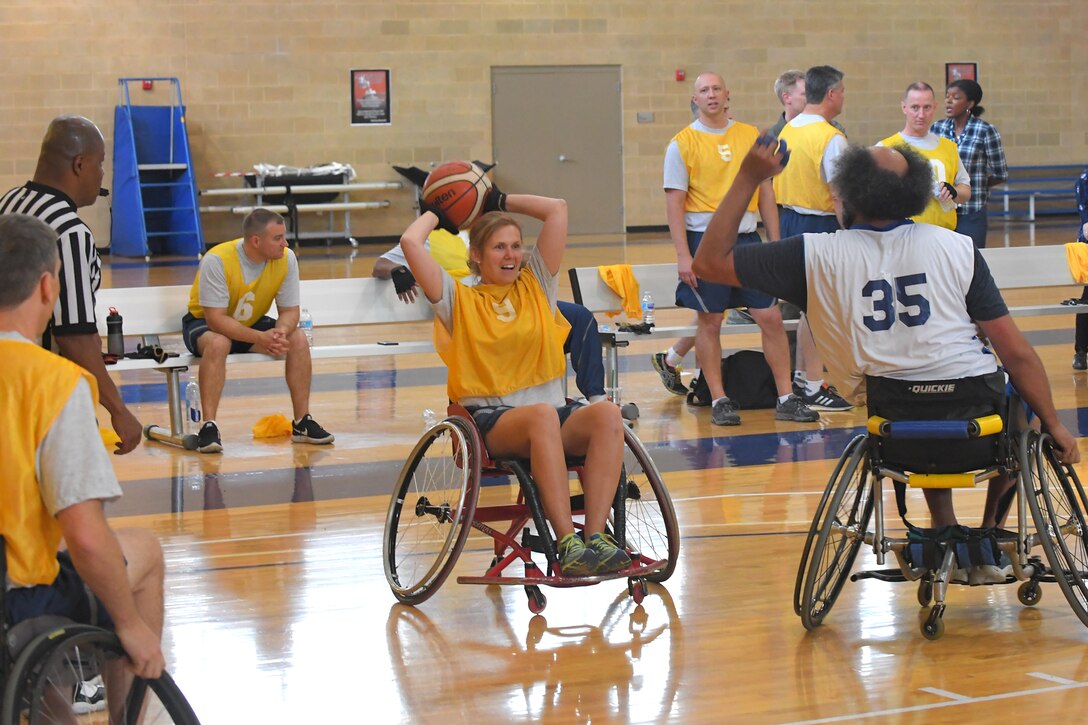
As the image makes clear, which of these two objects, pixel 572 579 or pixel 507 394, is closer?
pixel 572 579

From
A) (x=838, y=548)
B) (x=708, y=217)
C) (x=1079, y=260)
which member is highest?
(x=708, y=217)

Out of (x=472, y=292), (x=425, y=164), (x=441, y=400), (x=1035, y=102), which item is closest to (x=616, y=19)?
(x=425, y=164)

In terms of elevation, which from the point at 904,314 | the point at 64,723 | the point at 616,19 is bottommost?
the point at 64,723

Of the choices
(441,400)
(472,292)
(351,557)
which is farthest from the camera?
(441,400)

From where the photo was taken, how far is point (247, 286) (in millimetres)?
5949

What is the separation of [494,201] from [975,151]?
14.3 feet

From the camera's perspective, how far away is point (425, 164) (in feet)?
51.1

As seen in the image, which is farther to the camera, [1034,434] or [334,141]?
[334,141]

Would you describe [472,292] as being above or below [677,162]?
below

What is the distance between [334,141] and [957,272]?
1283 cm

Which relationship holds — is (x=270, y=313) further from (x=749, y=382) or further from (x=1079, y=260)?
(x=1079, y=260)

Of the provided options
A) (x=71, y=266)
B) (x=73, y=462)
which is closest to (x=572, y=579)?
(x=71, y=266)

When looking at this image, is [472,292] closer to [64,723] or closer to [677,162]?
[64,723]

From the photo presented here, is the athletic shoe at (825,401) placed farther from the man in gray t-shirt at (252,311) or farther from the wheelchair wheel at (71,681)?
the wheelchair wheel at (71,681)
